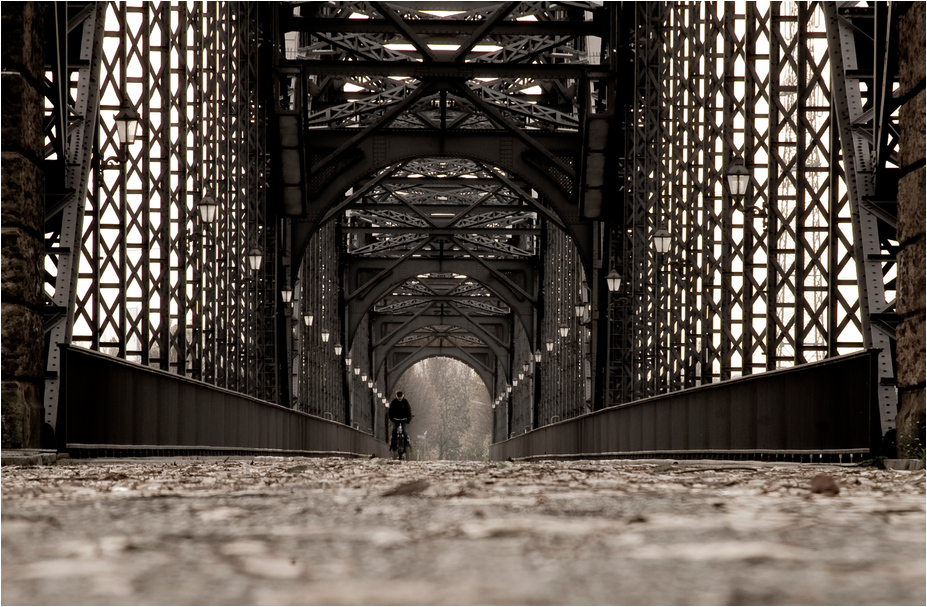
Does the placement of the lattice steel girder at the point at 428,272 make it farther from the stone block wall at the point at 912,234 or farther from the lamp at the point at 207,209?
the stone block wall at the point at 912,234

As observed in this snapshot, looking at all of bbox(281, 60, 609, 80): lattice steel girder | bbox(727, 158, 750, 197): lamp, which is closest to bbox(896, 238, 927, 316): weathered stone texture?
bbox(727, 158, 750, 197): lamp

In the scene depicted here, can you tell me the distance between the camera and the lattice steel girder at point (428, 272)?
5500 cm

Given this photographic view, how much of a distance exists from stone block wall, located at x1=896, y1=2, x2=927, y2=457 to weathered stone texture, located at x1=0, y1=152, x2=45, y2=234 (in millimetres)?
7213

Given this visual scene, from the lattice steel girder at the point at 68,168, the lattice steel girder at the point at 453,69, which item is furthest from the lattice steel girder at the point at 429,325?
the lattice steel girder at the point at 68,168

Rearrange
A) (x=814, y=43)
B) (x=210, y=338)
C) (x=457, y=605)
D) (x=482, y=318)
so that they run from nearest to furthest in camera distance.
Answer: (x=457, y=605), (x=210, y=338), (x=814, y=43), (x=482, y=318)

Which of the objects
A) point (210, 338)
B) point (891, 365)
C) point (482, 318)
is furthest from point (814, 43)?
point (482, 318)

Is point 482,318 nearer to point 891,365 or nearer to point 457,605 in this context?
point 891,365

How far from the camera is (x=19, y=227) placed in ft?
33.8

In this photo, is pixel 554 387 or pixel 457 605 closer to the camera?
pixel 457 605

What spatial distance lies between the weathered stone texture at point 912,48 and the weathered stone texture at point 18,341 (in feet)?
24.3

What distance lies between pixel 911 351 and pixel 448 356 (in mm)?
80814

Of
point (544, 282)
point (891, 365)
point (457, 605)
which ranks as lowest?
point (457, 605)

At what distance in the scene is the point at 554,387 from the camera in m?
55.9

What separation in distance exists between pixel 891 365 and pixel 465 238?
43760 mm
